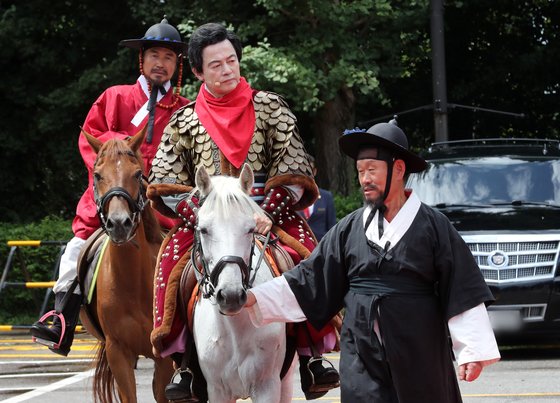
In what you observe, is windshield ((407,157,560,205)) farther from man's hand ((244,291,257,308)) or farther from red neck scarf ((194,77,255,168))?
man's hand ((244,291,257,308))

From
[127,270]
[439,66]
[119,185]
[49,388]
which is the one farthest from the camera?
[439,66]

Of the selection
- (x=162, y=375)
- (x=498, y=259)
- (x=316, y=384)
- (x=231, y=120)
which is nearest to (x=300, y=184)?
(x=231, y=120)

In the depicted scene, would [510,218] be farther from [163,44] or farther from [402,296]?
[402,296]

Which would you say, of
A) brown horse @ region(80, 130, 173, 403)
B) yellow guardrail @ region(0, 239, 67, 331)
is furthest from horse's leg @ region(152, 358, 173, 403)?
yellow guardrail @ region(0, 239, 67, 331)

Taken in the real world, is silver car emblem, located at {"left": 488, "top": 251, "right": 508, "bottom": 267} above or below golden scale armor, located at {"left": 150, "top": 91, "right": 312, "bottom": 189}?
below

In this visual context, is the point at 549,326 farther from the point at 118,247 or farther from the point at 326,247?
the point at 326,247

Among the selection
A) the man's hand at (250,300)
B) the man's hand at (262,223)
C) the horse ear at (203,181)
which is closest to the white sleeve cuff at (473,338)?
the man's hand at (250,300)

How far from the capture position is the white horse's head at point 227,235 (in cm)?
581

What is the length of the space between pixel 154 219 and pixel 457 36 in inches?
631

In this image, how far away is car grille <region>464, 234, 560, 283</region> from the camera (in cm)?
1234

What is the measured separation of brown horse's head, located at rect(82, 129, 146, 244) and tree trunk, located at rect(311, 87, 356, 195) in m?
12.3

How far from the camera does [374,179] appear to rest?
5.79 meters

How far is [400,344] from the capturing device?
5.68 metres

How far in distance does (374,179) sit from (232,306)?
89cm
